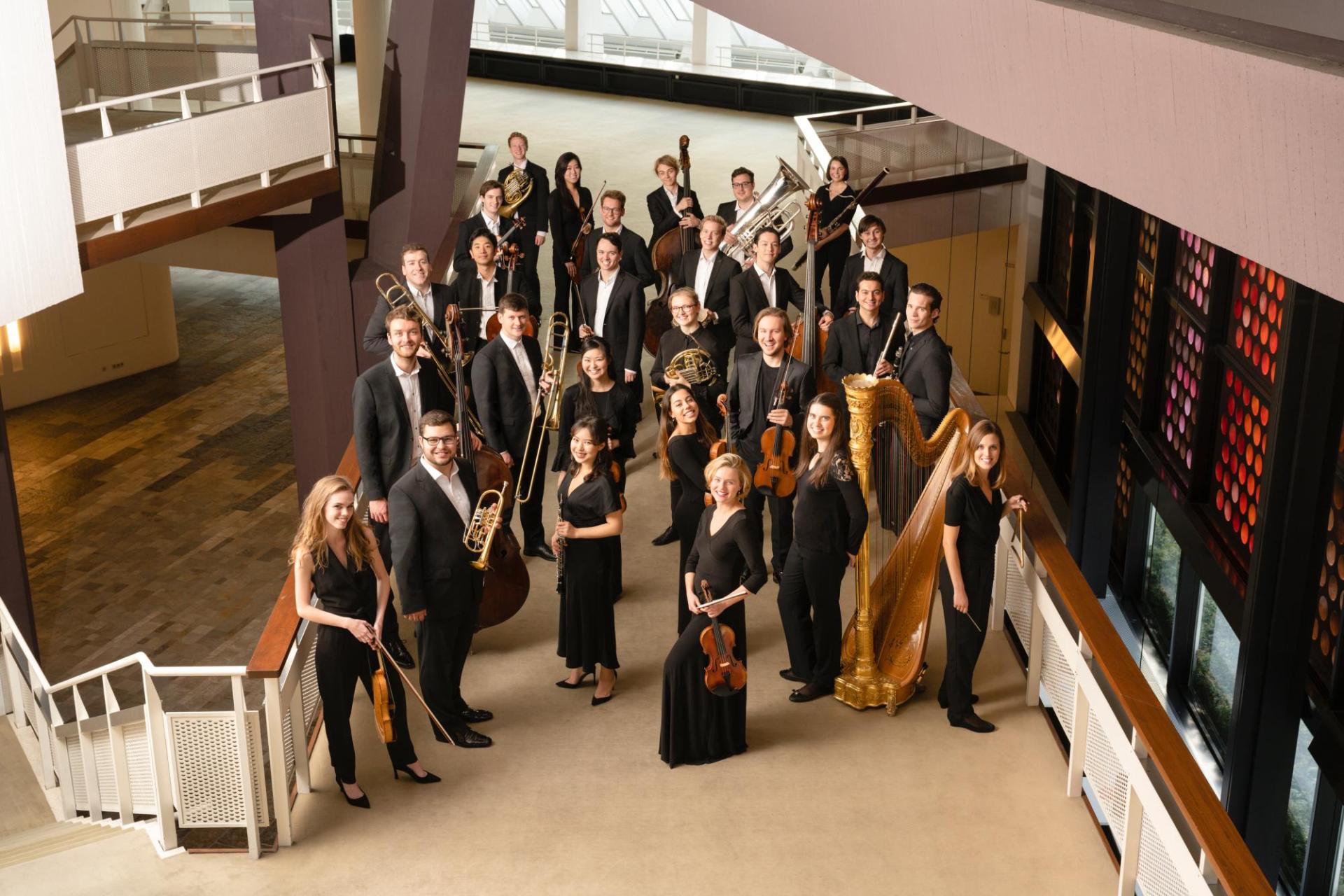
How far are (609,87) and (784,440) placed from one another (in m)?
21.1

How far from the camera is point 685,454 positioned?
682 centimetres

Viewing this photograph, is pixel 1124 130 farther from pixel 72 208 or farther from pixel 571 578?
pixel 72 208

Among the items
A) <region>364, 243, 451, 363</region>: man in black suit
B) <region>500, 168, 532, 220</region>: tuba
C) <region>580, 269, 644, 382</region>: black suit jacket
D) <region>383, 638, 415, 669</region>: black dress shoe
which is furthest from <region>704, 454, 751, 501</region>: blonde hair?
<region>500, 168, 532, 220</region>: tuba

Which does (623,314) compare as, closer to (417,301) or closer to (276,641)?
(417,301)

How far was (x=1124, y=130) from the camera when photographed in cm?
303

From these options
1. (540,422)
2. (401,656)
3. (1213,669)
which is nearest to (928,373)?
(540,422)

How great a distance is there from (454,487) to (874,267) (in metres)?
3.74

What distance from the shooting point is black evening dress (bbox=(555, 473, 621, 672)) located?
20.9 feet

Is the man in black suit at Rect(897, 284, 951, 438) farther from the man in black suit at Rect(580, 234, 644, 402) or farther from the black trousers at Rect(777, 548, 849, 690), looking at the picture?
the man in black suit at Rect(580, 234, 644, 402)

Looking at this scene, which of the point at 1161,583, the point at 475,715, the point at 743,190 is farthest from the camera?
the point at 1161,583

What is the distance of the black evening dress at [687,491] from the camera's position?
6.82 m

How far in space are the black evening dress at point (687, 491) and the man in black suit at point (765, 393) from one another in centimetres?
33

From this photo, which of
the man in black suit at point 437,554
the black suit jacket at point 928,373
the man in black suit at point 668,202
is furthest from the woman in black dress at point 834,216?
the man in black suit at point 437,554

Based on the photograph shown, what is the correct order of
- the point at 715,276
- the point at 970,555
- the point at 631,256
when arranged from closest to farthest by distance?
1. the point at 970,555
2. the point at 715,276
3. the point at 631,256
